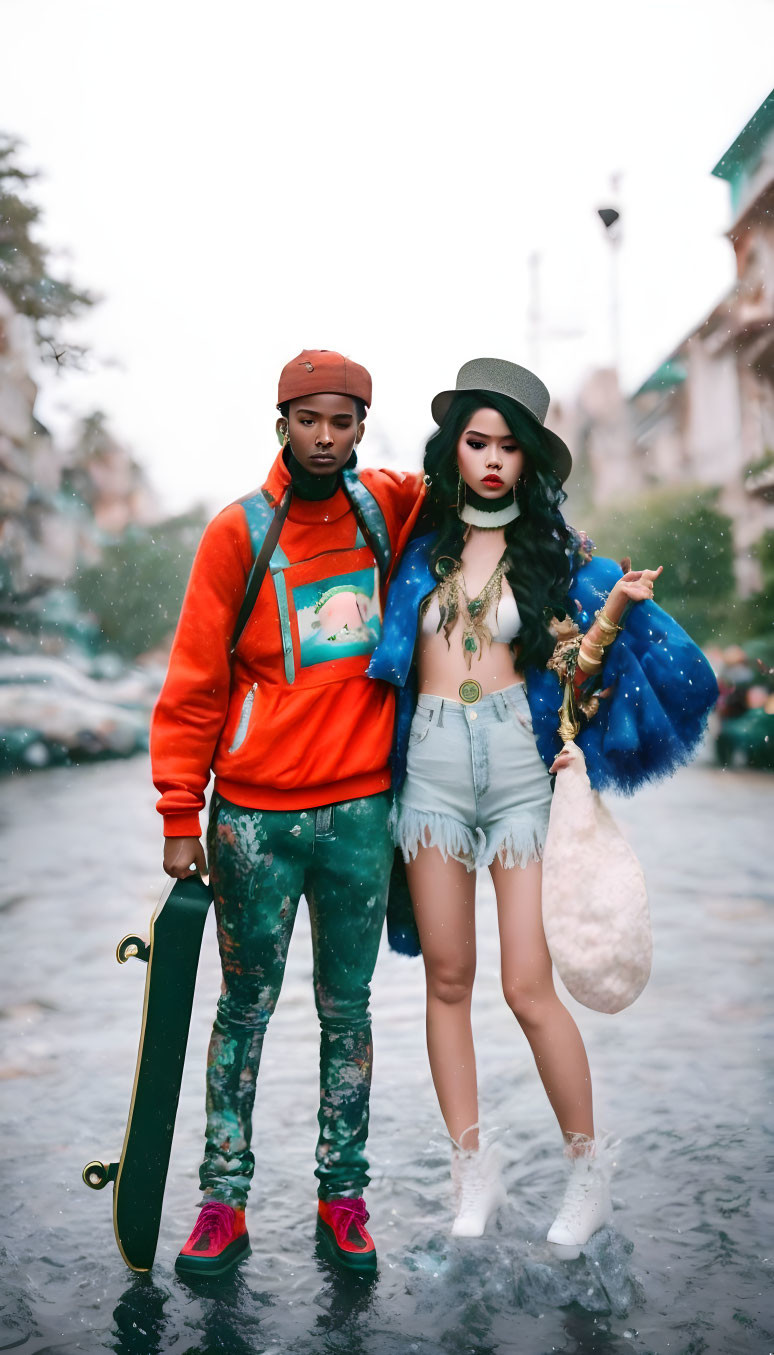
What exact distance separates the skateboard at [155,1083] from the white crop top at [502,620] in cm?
83

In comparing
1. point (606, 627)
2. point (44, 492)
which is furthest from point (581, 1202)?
point (44, 492)

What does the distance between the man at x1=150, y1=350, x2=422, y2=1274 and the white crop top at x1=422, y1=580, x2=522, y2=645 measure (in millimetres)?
135

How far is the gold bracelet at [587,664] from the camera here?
9.28 ft

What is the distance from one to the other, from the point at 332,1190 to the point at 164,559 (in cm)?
2289

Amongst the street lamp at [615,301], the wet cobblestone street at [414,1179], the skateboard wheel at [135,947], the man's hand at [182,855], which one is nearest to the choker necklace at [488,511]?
the man's hand at [182,855]

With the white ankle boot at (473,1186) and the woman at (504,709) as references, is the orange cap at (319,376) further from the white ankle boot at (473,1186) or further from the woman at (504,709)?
the white ankle boot at (473,1186)

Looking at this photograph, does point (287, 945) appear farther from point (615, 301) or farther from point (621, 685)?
point (615, 301)

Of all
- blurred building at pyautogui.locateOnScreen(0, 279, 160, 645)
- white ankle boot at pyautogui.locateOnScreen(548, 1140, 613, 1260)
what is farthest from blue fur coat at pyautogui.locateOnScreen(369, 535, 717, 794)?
blurred building at pyautogui.locateOnScreen(0, 279, 160, 645)

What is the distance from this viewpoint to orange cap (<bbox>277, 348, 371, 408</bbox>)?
2775 millimetres

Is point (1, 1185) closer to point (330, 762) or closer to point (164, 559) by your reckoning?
point (330, 762)

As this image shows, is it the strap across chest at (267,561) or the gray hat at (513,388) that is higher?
the gray hat at (513,388)

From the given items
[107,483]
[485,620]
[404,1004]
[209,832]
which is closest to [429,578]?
[485,620]

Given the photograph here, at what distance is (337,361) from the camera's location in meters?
2.80

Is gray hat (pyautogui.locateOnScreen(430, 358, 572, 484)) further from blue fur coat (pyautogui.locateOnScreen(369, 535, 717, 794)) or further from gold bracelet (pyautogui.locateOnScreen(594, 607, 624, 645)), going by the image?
gold bracelet (pyautogui.locateOnScreen(594, 607, 624, 645))
